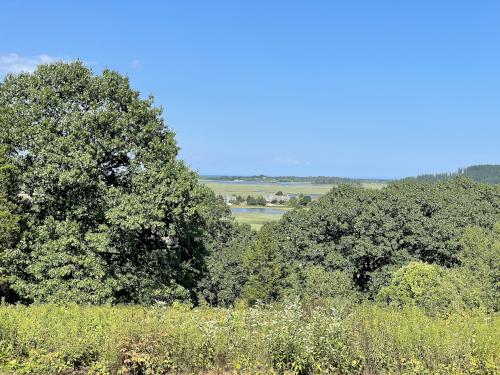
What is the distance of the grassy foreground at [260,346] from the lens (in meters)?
5.93

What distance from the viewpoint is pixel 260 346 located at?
20.3ft

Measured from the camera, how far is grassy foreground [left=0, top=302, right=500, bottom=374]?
5930mm

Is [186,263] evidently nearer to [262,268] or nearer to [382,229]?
[382,229]

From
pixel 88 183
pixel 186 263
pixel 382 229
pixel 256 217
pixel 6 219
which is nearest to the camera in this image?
→ pixel 6 219

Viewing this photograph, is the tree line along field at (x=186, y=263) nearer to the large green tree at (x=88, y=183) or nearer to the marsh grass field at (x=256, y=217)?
the large green tree at (x=88, y=183)

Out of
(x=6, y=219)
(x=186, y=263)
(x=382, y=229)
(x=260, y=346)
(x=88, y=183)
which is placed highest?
(x=88, y=183)

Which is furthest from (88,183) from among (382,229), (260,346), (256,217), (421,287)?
(256,217)

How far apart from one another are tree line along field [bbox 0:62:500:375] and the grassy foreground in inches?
0.8

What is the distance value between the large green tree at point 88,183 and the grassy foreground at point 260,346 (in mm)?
→ 9845

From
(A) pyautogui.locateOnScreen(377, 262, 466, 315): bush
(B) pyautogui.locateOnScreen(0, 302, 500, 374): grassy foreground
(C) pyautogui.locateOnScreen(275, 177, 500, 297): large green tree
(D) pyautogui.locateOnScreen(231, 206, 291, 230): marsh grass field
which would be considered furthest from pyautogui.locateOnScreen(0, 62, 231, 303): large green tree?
(D) pyautogui.locateOnScreen(231, 206, 291, 230): marsh grass field

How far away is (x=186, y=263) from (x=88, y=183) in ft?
22.3

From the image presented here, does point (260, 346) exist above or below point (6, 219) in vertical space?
below

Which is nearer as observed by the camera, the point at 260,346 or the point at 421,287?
the point at 260,346

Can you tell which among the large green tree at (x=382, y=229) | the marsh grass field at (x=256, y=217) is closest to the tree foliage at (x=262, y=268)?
the large green tree at (x=382, y=229)
